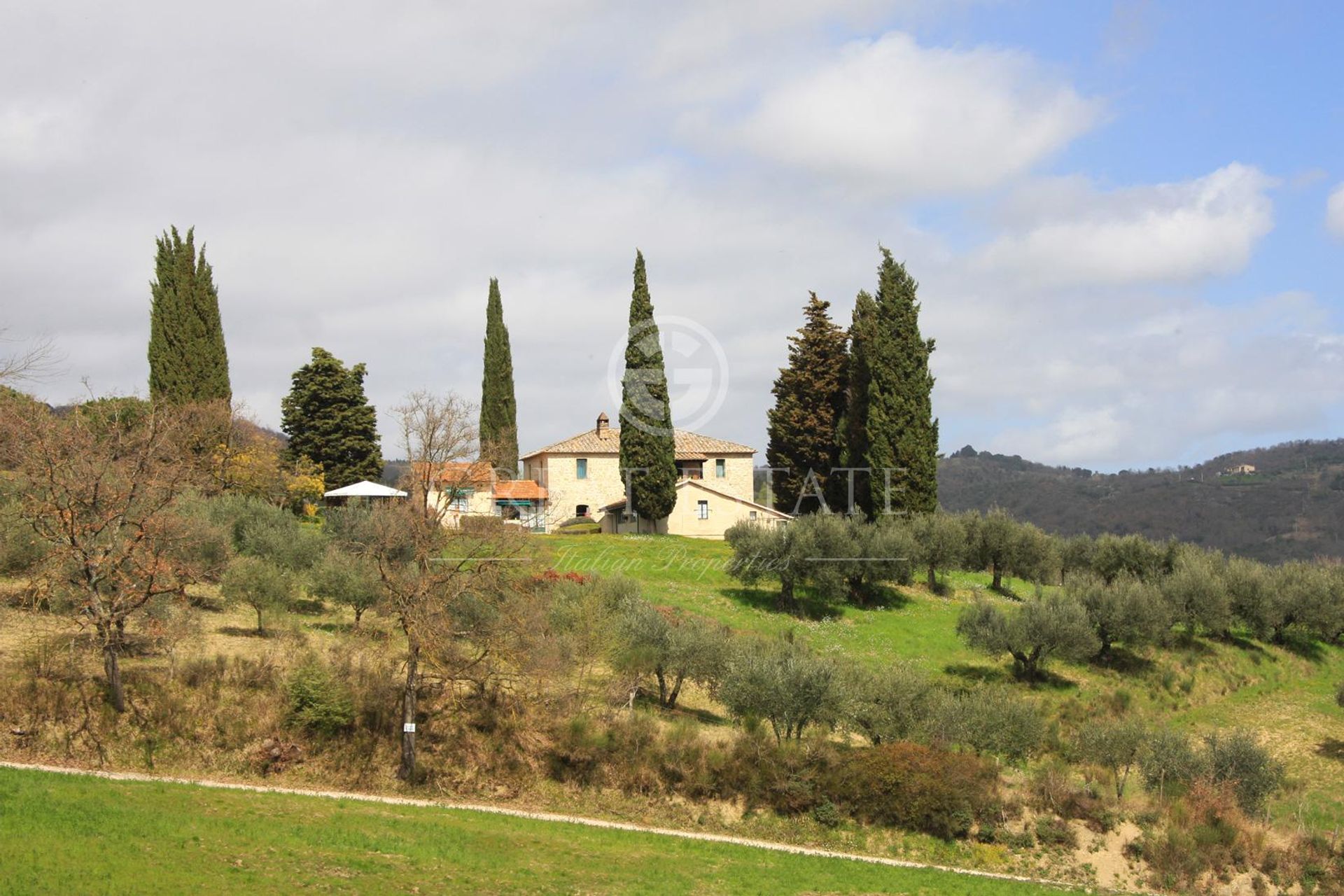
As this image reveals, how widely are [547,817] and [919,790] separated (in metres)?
8.71

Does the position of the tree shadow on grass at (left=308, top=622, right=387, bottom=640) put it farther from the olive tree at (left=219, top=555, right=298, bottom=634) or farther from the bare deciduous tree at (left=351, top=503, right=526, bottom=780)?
the olive tree at (left=219, top=555, right=298, bottom=634)

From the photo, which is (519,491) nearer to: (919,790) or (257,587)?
(257,587)

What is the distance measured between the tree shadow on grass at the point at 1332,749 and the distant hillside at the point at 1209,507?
89547mm

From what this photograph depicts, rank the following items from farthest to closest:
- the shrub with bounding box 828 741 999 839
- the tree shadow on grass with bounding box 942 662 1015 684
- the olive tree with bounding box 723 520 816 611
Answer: the olive tree with bounding box 723 520 816 611
the tree shadow on grass with bounding box 942 662 1015 684
the shrub with bounding box 828 741 999 839

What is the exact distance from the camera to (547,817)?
82.7 ft

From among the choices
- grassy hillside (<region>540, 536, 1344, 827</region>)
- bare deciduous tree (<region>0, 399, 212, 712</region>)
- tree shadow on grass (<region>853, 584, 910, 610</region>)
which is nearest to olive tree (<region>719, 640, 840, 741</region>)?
grassy hillside (<region>540, 536, 1344, 827</region>)

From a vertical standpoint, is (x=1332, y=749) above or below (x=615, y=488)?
below

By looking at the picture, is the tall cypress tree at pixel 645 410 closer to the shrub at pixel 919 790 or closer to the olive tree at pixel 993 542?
the olive tree at pixel 993 542

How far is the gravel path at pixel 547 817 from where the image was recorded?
23562 millimetres

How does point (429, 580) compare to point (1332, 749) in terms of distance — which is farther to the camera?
point (1332, 749)

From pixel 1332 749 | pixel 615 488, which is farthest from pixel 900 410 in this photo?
pixel 1332 749

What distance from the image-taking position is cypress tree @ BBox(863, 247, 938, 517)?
52.0 metres

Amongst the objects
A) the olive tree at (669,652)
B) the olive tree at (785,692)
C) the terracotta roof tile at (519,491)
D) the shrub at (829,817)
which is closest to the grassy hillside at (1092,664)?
the olive tree at (669,652)

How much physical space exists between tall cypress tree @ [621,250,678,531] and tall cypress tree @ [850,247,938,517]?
387 inches
